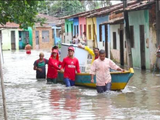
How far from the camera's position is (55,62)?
685 inches

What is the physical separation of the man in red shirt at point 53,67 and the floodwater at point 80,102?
0.39 m

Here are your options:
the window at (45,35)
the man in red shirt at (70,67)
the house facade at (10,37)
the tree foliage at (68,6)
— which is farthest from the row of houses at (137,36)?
the window at (45,35)

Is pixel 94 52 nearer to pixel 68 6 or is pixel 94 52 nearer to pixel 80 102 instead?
pixel 80 102

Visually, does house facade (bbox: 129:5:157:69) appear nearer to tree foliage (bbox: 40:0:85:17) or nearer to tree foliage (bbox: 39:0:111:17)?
tree foliage (bbox: 39:0:111:17)

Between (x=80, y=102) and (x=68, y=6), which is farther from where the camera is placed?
(x=68, y=6)

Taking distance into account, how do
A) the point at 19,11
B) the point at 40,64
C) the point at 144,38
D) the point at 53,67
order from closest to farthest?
the point at 53,67, the point at 40,64, the point at 19,11, the point at 144,38

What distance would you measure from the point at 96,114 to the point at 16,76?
1215cm

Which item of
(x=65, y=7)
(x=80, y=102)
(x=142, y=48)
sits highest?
(x=65, y=7)

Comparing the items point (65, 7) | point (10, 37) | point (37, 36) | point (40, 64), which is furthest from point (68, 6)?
point (40, 64)

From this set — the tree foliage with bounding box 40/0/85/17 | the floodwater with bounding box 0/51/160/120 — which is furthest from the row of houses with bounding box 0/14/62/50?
the floodwater with bounding box 0/51/160/120

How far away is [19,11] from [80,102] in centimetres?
789

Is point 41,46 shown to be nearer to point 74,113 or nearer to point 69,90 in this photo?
point 69,90

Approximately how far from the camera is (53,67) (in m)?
17.6

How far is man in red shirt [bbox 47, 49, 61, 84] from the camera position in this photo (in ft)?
56.9
